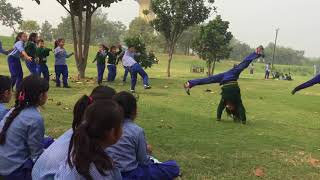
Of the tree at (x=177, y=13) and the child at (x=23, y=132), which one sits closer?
the child at (x=23, y=132)

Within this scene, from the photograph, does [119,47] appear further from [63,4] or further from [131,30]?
[131,30]

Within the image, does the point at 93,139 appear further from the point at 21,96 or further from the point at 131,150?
the point at 21,96


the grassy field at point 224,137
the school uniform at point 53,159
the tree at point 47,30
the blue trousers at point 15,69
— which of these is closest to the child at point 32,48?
the grassy field at point 224,137

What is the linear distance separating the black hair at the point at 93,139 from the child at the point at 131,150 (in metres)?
1.55

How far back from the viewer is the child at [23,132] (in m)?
4.81

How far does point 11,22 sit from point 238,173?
7955 cm

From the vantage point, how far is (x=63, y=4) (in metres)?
21.0

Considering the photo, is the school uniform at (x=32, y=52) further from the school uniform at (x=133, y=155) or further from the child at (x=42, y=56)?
the school uniform at (x=133, y=155)

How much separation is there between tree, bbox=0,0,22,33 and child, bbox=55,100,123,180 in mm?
80275

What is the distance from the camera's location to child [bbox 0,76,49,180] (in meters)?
4.81

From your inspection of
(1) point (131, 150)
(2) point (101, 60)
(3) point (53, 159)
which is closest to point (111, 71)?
(2) point (101, 60)

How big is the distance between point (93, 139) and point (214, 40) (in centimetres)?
3137

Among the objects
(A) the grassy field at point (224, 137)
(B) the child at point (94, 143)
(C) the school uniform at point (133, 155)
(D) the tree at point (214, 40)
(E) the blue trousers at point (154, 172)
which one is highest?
(D) the tree at point (214, 40)

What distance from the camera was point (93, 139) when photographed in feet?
10.4
